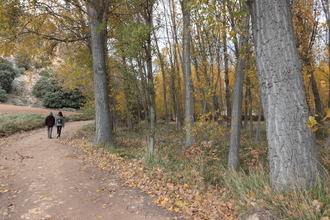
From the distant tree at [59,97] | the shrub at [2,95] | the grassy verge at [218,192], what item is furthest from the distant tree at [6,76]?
the grassy verge at [218,192]

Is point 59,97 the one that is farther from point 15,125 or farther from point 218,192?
point 218,192

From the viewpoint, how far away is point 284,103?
3.29 metres

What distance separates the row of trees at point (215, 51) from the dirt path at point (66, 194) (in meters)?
2.44

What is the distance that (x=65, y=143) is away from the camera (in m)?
11.0

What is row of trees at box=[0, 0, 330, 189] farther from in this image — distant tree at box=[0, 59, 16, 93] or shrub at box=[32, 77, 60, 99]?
distant tree at box=[0, 59, 16, 93]

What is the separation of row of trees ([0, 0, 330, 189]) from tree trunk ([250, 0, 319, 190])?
0.04ft

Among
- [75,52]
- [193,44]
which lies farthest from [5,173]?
[193,44]

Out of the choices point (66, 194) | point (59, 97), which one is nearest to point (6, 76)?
point (59, 97)

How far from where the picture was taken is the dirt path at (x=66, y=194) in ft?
13.1

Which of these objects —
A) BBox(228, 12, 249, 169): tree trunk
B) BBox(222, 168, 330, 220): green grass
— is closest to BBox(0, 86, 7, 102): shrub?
BBox(228, 12, 249, 169): tree trunk

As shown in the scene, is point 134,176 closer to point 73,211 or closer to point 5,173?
point 73,211

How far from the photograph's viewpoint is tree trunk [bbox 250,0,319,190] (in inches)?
128

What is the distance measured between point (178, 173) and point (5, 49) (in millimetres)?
10133

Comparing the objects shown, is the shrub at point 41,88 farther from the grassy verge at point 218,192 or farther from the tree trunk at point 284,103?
the tree trunk at point 284,103
